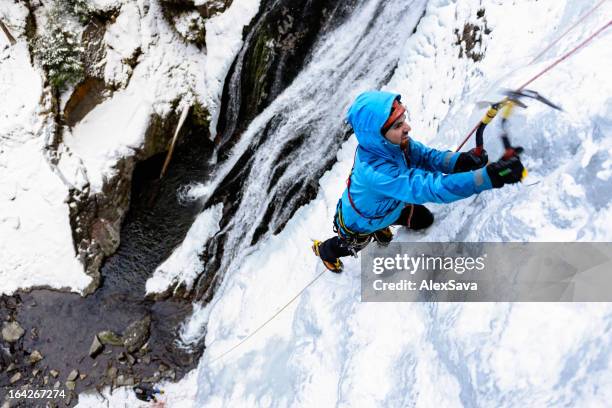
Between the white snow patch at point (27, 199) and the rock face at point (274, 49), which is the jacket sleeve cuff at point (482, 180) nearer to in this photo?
the rock face at point (274, 49)

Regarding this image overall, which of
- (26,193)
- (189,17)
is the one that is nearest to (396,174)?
(189,17)

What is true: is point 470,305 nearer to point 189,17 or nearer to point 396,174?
point 396,174

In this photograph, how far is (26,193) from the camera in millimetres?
7539

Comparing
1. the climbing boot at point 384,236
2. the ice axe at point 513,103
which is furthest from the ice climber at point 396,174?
the ice axe at point 513,103

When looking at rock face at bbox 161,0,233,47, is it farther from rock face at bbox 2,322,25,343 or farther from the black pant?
rock face at bbox 2,322,25,343

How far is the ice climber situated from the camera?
7.18 feet

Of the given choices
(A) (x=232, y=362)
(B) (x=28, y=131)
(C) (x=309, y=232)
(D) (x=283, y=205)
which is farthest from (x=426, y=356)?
(B) (x=28, y=131)

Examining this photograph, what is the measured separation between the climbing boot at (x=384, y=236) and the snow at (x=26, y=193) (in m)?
6.18

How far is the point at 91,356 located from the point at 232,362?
A: 357 cm

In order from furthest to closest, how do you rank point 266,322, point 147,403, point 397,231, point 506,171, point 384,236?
point 147,403
point 266,322
point 397,231
point 384,236
point 506,171

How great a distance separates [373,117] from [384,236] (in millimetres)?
1523

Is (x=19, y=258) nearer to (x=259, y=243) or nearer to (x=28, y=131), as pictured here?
(x=28, y=131)

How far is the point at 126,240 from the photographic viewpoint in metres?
7.89

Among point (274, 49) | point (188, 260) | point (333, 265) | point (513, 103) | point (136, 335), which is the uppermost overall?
point (274, 49)
